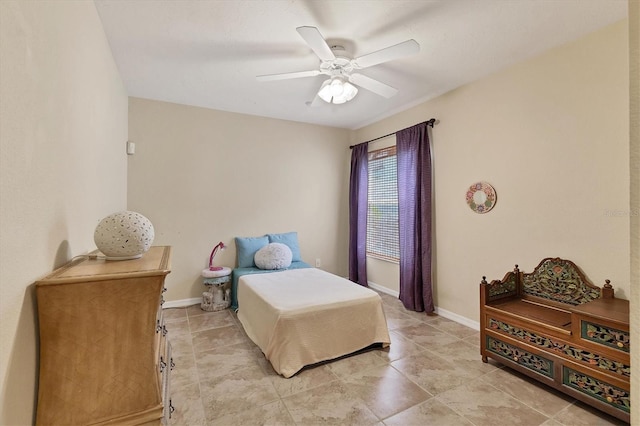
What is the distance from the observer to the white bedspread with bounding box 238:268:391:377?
2258 millimetres

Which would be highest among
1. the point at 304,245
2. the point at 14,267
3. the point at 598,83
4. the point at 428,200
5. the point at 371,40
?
the point at 371,40

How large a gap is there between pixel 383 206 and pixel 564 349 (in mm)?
2745

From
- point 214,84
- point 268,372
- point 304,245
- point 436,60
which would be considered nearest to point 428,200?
point 436,60

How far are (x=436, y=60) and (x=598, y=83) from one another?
3.98 ft

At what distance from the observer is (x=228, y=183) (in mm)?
4047

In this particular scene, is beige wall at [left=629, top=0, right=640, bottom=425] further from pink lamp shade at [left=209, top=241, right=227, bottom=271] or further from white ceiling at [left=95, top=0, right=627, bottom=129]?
pink lamp shade at [left=209, top=241, right=227, bottom=271]

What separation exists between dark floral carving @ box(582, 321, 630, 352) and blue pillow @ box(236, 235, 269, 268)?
3.35 m

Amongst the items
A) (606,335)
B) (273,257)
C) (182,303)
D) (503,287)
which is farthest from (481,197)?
(182,303)

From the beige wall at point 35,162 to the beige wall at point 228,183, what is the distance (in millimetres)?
1936

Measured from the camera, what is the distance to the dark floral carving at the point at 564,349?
170 cm

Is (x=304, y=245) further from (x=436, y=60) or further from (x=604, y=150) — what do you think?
(x=604, y=150)

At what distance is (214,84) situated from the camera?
3.16 metres

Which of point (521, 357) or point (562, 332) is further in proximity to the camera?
point (521, 357)

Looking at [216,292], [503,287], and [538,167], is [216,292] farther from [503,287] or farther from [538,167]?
[538,167]
